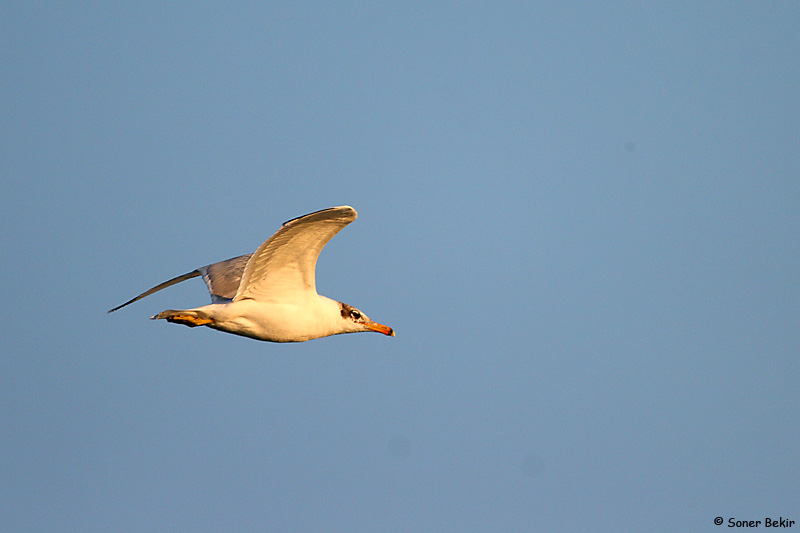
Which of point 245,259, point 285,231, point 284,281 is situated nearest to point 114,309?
point 245,259

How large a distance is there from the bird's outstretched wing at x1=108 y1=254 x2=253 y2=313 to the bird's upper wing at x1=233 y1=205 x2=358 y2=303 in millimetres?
1849

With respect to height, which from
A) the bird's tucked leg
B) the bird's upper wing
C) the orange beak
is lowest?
the orange beak

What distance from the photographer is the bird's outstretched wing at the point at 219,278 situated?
19.8m

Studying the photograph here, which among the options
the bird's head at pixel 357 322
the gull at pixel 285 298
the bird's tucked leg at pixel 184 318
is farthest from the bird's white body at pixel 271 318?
the bird's head at pixel 357 322

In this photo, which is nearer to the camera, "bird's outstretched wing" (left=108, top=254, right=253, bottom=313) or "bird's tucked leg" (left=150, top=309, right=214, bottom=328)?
"bird's tucked leg" (left=150, top=309, right=214, bottom=328)

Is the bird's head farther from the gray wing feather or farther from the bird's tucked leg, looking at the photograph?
Answer: the bird's tucked leg

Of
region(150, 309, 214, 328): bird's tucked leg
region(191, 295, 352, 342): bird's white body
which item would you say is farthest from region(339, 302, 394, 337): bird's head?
region(150, 309, 214, 328): bird's tucked leg

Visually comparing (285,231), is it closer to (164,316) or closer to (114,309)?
(164,316)

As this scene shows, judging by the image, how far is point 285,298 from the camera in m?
18.0

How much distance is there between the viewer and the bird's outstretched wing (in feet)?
65.0

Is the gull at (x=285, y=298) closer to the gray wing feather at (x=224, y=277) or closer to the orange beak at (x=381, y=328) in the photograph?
the gray wing feather at (x=224, y=277)

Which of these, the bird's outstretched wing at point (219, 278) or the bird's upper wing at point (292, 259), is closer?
the bird's upper wing at point (292, 259)

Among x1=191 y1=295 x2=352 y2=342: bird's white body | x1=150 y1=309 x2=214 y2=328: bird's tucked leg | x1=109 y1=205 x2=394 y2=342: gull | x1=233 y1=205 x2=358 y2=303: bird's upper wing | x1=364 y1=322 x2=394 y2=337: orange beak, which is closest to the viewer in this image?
x1=233 y1=205 x2=358 y2=303: bird's upper wing

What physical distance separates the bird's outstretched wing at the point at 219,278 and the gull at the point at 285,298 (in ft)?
0.24
